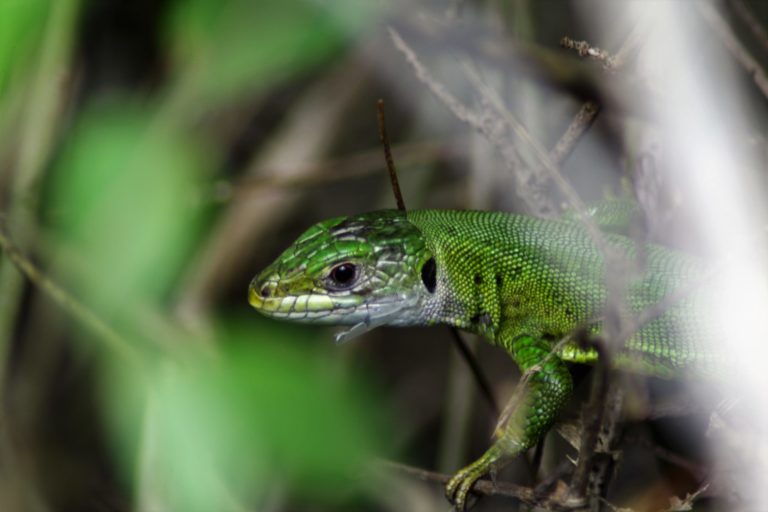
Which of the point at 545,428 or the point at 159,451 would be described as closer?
the point at 545,428

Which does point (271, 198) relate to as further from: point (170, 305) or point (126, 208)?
point (126, 208)

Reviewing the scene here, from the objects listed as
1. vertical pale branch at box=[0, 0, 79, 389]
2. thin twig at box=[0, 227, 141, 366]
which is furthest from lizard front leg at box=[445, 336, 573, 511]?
vertical pale branch at box=[0, 0, 79, 389]

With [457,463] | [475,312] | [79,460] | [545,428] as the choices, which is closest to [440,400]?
[457,463]

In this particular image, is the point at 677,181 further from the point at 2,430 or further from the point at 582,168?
the point at 2,430

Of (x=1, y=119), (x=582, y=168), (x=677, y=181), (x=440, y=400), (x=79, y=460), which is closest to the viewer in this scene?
(x=677, y=181)

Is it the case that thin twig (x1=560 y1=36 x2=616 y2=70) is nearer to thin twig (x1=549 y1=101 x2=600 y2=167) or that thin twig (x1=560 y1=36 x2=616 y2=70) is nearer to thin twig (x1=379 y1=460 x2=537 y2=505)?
thin twig (x1=549 y1=101 x2=600 y2=167)

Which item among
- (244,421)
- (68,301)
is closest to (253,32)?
(68,301)
